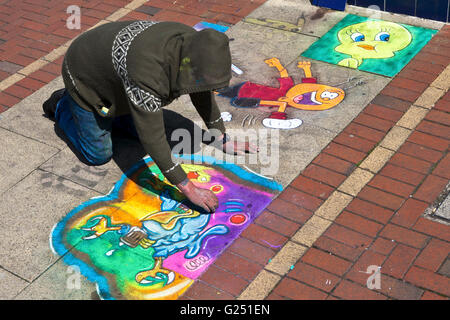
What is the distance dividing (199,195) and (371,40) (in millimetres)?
2871

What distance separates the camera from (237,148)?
16.1ft

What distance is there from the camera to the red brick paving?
3.86 metres

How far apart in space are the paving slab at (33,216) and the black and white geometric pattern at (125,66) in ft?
3.34

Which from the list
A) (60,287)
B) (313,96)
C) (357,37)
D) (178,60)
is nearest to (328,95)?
(313,96)

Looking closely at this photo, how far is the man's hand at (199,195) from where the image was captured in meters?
4.21

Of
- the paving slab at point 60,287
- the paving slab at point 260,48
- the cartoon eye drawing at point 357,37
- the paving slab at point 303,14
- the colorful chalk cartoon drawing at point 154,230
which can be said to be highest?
the paving slab at point 303,14

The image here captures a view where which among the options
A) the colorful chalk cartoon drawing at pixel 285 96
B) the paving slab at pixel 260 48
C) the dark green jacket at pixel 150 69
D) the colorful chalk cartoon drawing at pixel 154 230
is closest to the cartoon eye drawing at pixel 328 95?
the colorful chalk cartoon drawing at pixel 285 96

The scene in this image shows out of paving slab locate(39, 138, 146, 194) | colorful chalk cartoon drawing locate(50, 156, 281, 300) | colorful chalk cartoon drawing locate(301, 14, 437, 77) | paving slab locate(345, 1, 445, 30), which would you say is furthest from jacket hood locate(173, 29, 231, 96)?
paving slab locate(345, 1, 445, 30)

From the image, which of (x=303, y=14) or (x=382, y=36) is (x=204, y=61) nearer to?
(x=382, y=36)

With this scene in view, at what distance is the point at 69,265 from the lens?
412 cm

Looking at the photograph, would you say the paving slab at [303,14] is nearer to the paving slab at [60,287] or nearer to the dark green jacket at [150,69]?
the dark green jacket at [150,69]

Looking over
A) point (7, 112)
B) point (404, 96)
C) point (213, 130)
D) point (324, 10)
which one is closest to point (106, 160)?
point (213, 130)
